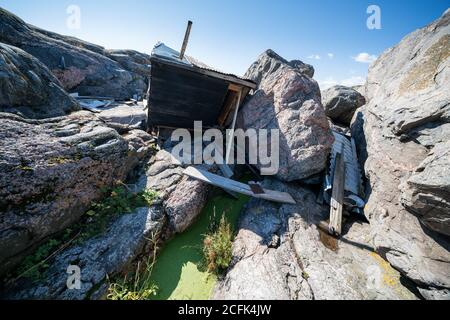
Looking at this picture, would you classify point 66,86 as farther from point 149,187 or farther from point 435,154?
point 435,154


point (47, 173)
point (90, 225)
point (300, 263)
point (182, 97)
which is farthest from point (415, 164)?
point (47, 173)

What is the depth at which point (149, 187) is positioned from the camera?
5625 millimetres

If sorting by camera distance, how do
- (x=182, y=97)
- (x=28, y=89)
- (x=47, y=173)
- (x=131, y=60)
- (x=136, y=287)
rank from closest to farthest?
(x=136, y=287), (x=47, y=173), (x=28, y=89), (x=182, y=97), (x=131, y=60)

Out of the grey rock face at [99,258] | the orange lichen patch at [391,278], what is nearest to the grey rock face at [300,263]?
the orange lichen patch at [391,278]

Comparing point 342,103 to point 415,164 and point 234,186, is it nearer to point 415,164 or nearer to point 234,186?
point 415,164

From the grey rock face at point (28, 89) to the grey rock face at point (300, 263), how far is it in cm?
726

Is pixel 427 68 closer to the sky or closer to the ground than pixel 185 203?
closer to the sky

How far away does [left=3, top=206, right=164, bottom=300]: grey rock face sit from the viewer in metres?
3.13

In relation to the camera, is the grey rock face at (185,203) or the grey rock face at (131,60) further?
the grey rock face at (131,60)

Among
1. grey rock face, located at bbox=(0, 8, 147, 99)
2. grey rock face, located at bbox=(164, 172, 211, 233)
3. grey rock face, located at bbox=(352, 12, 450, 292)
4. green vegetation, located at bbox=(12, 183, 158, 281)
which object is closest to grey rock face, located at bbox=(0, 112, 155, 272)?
green vegetation, located at bbox=(12, 183, 158, 281)

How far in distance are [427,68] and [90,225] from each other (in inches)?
393

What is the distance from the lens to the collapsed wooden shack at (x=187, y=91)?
6816 mm

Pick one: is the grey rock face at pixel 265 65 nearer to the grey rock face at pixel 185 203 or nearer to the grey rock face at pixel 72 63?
the grey rock face at pixel 185 203

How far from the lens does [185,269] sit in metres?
4.20
